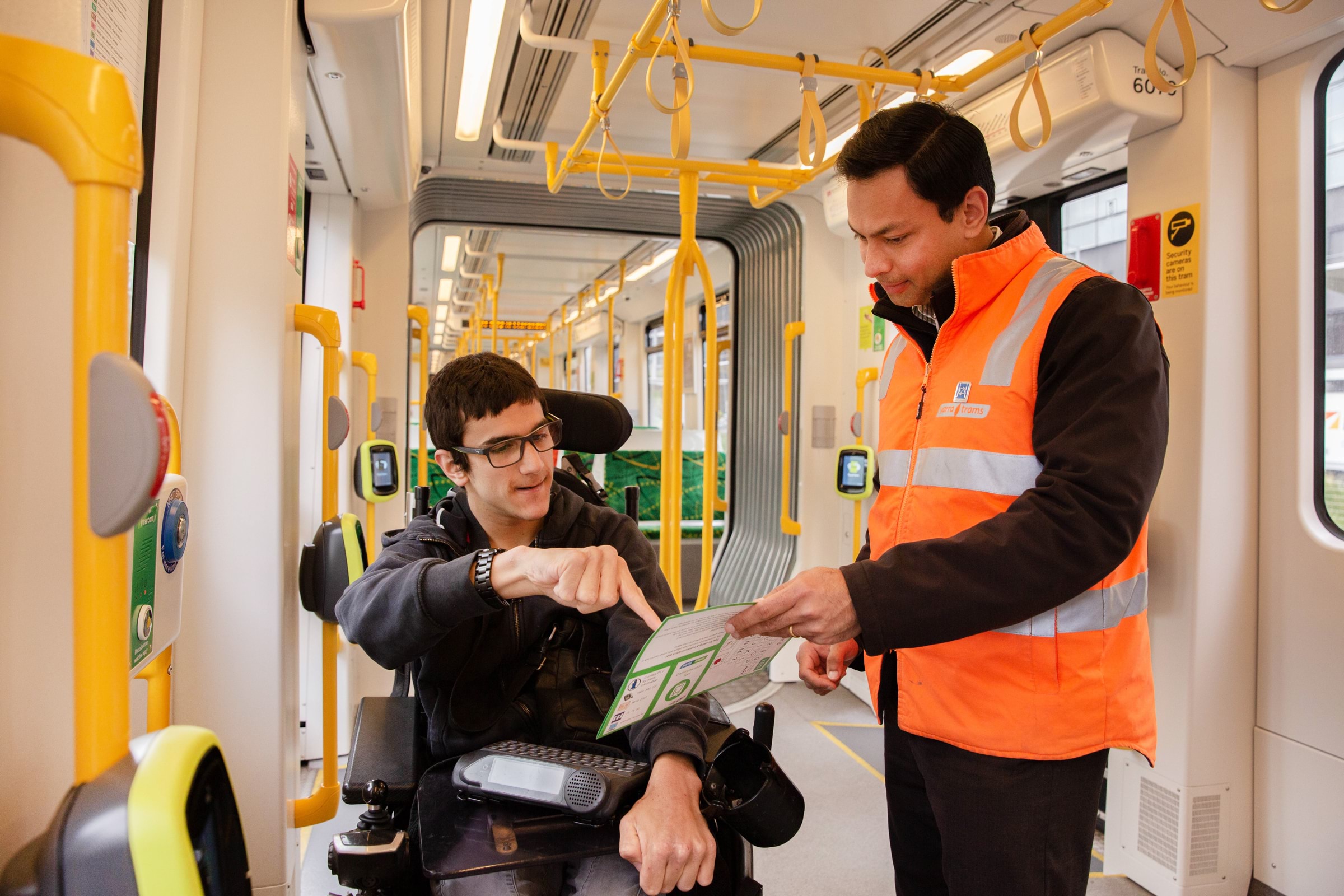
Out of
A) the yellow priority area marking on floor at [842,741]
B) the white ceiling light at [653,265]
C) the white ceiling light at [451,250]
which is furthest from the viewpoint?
the white ceiling light at [451,250]

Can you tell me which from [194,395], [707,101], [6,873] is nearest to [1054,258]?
[6,873]

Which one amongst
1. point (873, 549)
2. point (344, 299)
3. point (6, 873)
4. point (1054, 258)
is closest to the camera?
point (6, 873)

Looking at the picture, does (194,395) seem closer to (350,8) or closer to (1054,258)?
(350,8)

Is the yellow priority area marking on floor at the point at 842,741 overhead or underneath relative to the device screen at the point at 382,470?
underneath

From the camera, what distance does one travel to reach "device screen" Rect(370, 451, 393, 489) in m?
3.92

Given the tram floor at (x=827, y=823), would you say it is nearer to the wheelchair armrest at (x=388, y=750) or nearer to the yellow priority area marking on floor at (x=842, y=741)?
the yellow priority area marking on floor at (x=842, y=741)

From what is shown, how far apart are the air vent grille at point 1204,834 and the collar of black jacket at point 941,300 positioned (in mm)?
2127

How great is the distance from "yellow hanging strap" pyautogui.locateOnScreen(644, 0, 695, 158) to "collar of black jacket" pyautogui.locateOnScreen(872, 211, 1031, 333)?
74cm

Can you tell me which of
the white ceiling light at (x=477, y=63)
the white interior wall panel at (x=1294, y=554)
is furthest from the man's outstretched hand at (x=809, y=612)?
the white ceiling light at (x=477, y=63)

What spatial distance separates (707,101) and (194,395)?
10.1 feet

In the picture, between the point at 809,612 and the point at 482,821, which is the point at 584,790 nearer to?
the point at 482,821

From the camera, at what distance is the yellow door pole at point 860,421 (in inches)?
189

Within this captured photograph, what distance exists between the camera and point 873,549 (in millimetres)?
1771

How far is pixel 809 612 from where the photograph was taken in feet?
4.24
